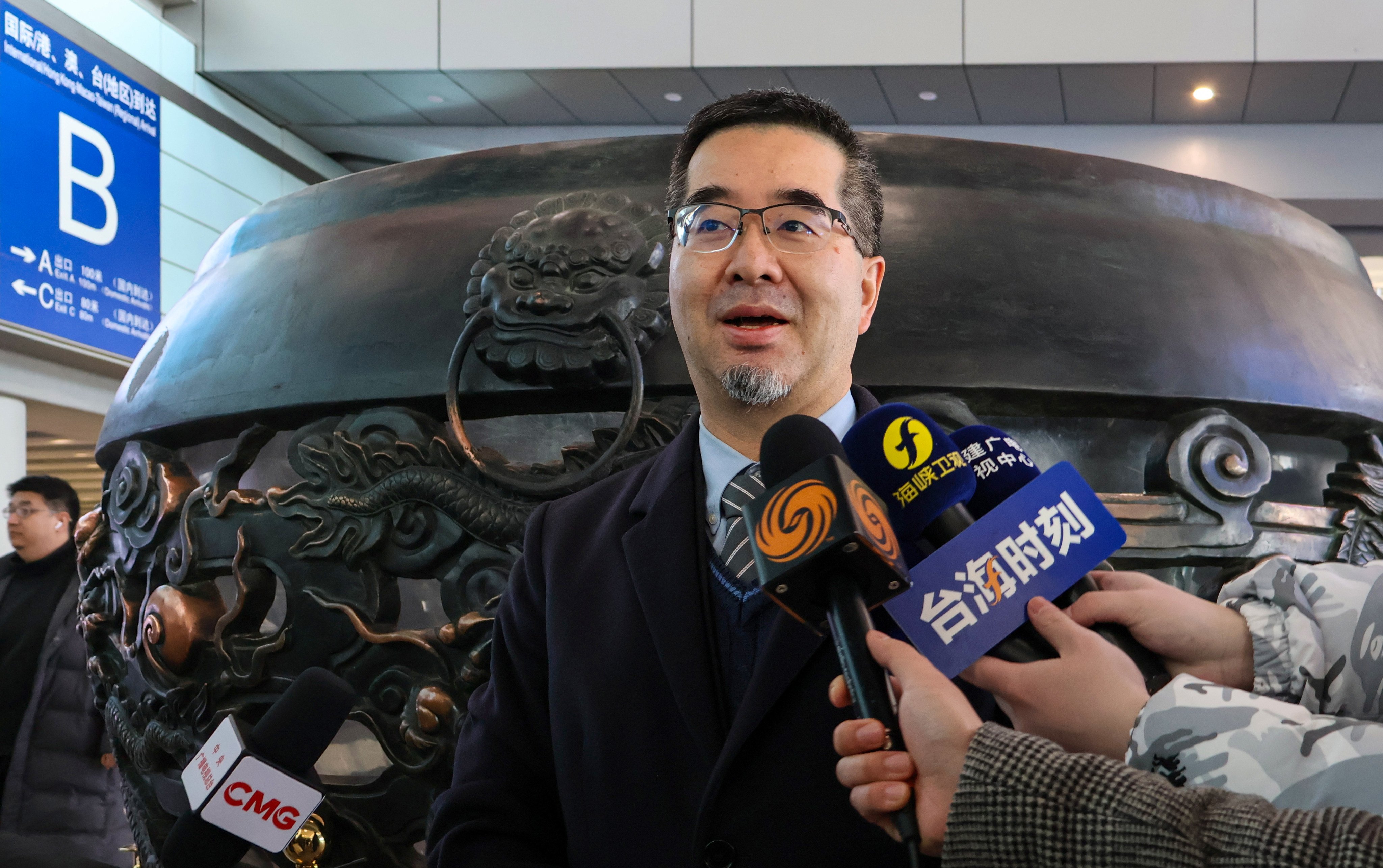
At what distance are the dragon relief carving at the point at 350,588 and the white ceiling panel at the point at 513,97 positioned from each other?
6.31m

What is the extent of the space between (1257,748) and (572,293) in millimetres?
1359

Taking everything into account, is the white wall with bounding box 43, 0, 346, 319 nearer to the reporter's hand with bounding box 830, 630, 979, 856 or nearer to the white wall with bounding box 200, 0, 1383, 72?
the white wall with bounding box 200, 0, 1383, 72

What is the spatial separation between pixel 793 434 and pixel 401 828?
1.35 meters

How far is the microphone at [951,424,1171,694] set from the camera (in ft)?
3.25

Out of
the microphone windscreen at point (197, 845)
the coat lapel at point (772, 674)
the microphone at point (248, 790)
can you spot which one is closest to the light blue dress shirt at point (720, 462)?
Result: the coat lapel at point (772, 674)

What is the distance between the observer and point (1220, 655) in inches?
39.2

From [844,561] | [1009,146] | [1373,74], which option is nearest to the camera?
[844,561]

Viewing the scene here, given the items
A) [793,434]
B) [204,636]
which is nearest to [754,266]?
[793,434]

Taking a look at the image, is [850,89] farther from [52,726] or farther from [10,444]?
[52,726]

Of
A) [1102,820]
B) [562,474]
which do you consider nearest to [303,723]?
[562,474]

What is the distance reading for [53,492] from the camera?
420cm

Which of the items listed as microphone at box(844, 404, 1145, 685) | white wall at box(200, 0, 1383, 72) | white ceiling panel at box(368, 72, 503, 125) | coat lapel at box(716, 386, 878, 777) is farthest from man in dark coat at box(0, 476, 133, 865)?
white ceiling panel at box(368, 72, 503, 125)

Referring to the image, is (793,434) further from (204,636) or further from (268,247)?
(268,247)

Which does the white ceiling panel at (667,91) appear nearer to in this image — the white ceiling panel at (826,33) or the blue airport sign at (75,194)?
the white ceiling panel at (826,33)
